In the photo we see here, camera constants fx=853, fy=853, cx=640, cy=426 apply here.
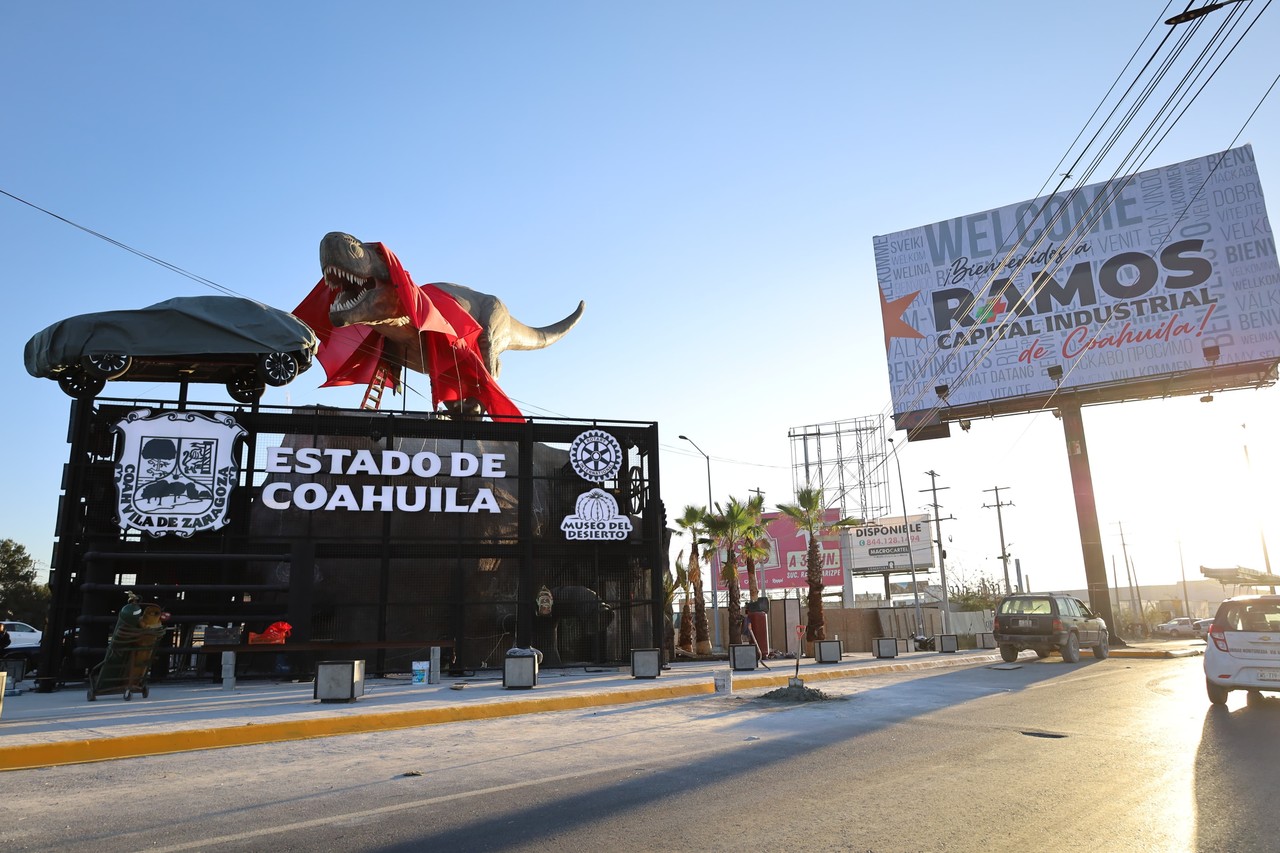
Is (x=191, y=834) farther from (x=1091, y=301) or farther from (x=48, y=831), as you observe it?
(x=1091, y=301)

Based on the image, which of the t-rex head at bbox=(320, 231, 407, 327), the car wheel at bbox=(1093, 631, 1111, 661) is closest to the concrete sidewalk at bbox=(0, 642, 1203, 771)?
the car wheel at bbox=(1093, 631, 1111, 661)

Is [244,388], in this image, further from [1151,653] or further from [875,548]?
[875,548]

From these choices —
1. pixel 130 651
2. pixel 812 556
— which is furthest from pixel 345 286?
pixel 812 556

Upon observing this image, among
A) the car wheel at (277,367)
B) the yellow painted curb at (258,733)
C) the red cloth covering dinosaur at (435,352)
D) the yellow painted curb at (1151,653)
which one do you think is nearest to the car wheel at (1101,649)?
the yellow painted curb at (1151,653)

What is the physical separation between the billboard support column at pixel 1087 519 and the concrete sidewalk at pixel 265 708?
14096 mm

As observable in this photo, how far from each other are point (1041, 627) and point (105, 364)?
22997 mm

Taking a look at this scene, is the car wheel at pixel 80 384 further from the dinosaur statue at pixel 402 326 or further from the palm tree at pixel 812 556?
the palm tree at pixel 812 556

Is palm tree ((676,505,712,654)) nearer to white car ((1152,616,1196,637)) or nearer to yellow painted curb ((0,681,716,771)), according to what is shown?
yellow painted curb ((0,681,716,771))

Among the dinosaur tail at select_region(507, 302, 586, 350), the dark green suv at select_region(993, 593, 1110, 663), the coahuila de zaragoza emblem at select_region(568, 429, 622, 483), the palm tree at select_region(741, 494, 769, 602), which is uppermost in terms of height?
the dinosaur tail at select_region(507, 302, 586, 350)

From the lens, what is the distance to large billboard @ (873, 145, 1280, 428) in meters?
30.5

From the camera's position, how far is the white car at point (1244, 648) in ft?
36.3

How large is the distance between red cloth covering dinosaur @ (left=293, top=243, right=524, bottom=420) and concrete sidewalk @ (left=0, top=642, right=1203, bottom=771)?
8138 millimetres

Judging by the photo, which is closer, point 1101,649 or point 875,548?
point 1101,649

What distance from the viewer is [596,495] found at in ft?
74.9
